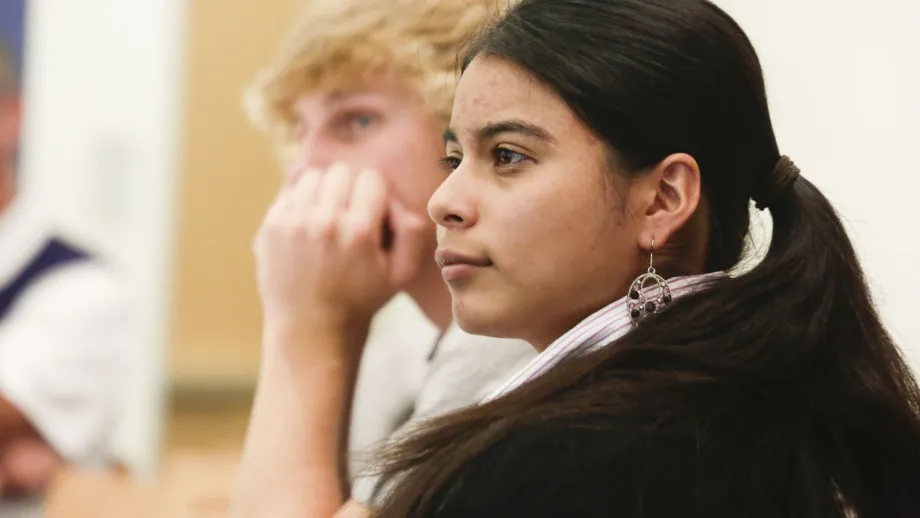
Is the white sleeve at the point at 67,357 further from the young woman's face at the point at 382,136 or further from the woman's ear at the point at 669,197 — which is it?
the woman's ear at the point at 669,197

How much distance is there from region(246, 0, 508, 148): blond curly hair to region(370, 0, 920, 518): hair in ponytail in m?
0.28

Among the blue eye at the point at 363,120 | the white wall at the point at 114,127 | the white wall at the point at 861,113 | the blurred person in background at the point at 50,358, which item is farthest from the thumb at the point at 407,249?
the white wall at the point at 114,127

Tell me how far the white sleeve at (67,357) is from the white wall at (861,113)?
1.07m

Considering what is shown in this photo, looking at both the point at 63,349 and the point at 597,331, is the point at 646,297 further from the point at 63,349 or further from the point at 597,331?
the point at 63,349

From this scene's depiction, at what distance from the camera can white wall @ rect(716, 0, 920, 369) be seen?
99cm

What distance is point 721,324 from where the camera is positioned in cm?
61

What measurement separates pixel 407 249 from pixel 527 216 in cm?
29

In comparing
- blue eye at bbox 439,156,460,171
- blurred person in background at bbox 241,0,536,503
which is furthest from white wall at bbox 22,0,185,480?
blue eye at bbox 439,156,460,171

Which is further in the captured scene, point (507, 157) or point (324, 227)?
point (324, 227)

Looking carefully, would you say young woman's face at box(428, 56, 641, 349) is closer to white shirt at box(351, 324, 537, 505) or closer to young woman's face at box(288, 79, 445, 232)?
white shirt at box(351, 324, 537, 505)

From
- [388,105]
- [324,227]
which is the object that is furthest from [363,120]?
[324,227]

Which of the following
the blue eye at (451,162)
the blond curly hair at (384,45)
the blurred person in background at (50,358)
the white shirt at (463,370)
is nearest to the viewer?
the blue eye at (451,162)

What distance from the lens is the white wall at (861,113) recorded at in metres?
0.99

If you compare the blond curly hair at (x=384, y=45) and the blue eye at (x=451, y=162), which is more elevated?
the blond curly hair at (x=384, y=45)
